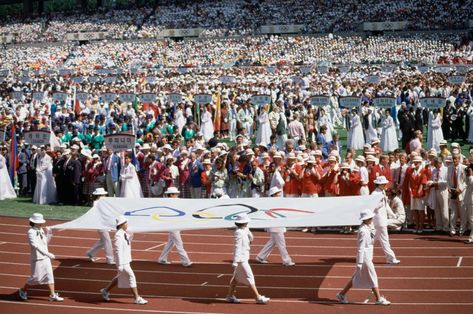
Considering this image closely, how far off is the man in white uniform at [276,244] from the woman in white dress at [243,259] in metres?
2.05

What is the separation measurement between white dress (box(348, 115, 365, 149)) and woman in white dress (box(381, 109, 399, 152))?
2.94 ft

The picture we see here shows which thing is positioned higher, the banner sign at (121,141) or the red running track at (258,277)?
the banner sign at (121,141)

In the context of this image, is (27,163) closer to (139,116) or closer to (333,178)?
(139,116)

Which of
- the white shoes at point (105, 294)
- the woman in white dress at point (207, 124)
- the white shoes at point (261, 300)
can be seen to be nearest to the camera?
the white shoes at point (261, 300)

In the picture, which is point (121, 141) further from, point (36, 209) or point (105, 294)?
point (105, 294)

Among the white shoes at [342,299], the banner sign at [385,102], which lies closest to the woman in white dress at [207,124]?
the banner sign at [385,102]

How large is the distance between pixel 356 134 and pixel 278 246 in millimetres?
14279

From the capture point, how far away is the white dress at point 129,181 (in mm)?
24250

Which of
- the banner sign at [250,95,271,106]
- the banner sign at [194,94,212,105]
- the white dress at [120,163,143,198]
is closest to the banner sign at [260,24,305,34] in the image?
the banner sign at [194,94,212,105]

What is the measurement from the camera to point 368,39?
71875 mm

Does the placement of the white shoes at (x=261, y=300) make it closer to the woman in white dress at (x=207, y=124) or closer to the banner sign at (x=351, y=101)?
the banner sign at (x=351, y=101)

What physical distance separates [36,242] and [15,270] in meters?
3.24

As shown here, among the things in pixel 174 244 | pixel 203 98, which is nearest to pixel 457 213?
pixel 174 244

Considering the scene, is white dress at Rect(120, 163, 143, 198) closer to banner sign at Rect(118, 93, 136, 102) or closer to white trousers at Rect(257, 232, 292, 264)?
white trousers at Rect(257, 232, 292, 264)
